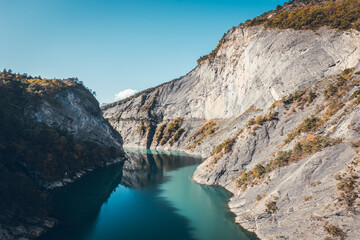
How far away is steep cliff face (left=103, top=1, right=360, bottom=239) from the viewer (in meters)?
20.2

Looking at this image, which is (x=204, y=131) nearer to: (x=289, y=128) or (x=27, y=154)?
(x=289, y=128)

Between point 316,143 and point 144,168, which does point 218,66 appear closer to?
point 144,168

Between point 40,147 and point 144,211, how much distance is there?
27.0 m

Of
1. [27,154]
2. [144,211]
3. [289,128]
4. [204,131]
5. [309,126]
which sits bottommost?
[144,211]

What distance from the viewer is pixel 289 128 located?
38688 mm

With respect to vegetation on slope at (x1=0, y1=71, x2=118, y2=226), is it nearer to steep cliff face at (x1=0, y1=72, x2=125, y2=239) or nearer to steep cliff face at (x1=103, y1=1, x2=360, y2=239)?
steep cliff face at (x1=0, y1=72, x2=125, y2=239)

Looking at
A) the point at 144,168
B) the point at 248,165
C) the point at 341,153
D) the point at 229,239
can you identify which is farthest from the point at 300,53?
the point at 144,168

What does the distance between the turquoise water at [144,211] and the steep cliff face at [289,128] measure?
10.8 feet

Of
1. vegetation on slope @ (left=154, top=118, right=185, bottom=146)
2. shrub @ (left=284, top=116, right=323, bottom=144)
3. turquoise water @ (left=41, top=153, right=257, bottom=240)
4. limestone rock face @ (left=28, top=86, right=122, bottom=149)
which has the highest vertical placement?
limestone rock face @ (left=28, top=86, right=122, bottom=149)

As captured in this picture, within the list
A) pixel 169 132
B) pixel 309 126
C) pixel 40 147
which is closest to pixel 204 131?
pixel 169 132

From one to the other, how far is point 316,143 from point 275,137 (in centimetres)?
1378

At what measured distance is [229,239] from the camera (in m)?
22.6

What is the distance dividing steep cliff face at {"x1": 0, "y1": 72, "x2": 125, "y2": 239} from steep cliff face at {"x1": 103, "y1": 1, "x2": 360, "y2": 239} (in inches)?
1048

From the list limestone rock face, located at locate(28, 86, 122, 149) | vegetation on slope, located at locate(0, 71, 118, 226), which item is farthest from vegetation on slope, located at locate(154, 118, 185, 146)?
vegetation on slope, located at locate(0, 71, 118, 226)
